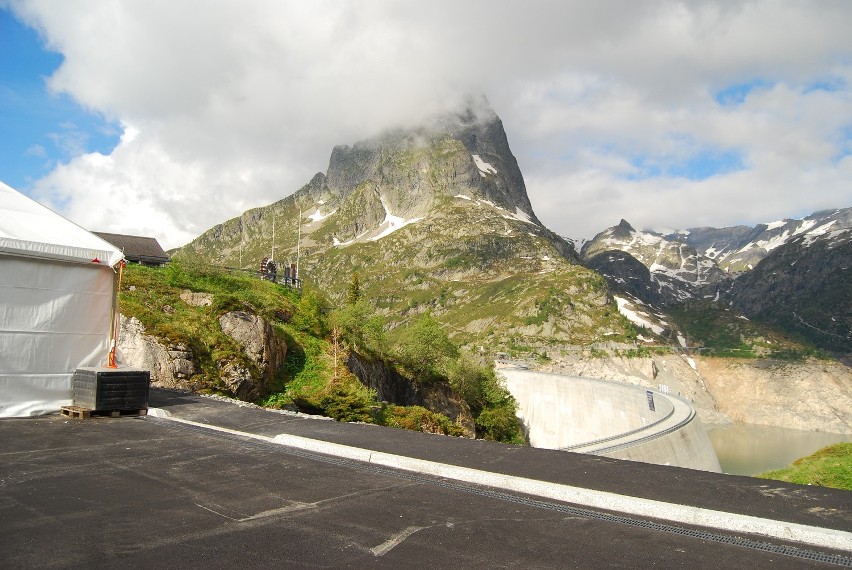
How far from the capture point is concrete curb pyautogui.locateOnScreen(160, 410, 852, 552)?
5.99m

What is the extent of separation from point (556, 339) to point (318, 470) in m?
145

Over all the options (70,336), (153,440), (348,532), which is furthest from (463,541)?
(70,336)

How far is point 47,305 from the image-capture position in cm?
1280

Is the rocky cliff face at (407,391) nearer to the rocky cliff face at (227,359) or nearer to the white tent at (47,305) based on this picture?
the rocky cliff face at (227,359)

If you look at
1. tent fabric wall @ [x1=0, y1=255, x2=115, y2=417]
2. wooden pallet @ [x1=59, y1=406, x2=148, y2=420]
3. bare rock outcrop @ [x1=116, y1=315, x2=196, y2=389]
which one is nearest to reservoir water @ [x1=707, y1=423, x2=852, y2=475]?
bare rock outcrop @ [x1=116, y1=315, x2=196, y2=389]

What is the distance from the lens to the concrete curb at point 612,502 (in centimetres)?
599

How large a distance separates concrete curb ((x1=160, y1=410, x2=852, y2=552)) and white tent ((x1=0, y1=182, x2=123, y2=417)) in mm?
6862

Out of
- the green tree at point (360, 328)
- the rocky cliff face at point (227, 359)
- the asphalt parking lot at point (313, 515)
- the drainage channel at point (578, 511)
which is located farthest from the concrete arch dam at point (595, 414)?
the asphalt parking lot at point (313, 515)

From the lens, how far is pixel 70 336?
1323cm

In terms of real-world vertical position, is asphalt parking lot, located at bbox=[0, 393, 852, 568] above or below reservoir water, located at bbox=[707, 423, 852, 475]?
above

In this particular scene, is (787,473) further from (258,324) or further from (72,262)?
(72,262)

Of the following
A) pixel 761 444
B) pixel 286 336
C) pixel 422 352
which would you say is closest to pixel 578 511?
pixel 286 336

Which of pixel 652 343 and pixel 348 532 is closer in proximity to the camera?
pixel 348 532

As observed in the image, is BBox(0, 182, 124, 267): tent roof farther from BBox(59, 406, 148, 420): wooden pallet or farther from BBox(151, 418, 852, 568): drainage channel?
BBox(151, 418, 852, 568): drainage channel
